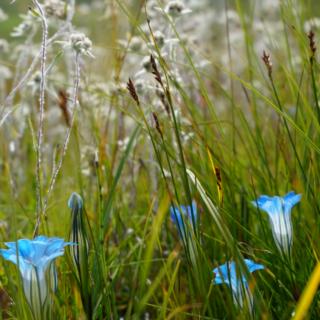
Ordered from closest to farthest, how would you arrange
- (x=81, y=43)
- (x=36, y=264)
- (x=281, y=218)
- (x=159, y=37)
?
(x=36, y=264), (x=281, y=218), (x=81, y=43), (x=159, y=37)

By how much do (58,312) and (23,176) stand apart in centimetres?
154

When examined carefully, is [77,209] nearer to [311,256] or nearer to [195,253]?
[195,253]

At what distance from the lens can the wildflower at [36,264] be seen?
107 cm

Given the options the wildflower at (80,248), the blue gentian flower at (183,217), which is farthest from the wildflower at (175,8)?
the wildflower at (80,248)

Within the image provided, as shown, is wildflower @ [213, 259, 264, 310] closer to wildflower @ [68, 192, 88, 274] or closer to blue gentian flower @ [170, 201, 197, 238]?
blue gentian flower @ [170, 201, 197, 238]

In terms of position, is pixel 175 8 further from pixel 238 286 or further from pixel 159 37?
pixel 238 286

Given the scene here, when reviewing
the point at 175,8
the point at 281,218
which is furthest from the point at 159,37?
the point at 281,218

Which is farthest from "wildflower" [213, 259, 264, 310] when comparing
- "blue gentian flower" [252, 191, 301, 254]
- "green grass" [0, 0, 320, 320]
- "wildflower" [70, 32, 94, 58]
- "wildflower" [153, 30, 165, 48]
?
"wildflower" [153, 30, 165, 48]

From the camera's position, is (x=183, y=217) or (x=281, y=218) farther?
(x=281, y=218)

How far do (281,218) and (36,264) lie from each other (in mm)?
451

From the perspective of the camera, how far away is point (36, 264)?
108cm

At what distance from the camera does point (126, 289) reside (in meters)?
1.77

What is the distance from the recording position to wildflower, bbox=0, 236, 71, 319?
1068 mm

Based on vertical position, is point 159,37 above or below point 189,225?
above
